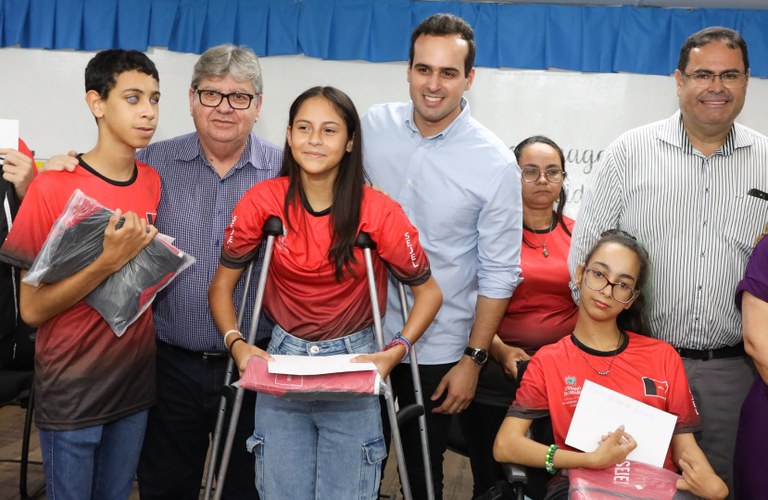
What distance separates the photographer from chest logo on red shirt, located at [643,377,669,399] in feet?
9.20

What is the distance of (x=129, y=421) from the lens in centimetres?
285

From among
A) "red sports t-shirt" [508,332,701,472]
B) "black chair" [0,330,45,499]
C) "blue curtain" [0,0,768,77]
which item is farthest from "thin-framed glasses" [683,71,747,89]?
"black chair" [0,330,45,499]

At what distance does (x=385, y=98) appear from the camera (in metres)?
6.48

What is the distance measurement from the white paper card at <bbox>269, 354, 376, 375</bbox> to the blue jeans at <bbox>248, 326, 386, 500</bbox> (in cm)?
17

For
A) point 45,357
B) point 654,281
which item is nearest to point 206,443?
point 45,357

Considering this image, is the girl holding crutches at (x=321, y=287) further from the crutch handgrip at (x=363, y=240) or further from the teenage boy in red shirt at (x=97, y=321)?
the teenage boy in red shirt at (x=97, y=321)

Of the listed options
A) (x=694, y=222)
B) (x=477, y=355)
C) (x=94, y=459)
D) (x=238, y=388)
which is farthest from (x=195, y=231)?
(x=694, y=222)

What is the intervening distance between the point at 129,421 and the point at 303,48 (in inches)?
170

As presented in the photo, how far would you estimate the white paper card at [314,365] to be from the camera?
2.32m

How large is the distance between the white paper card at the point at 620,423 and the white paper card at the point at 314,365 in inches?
33.4

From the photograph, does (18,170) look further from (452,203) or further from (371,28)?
(371,28)

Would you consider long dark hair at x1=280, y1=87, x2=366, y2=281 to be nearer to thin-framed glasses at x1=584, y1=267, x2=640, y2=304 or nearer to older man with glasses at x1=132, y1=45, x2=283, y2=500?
older man with glasses at x1=132, y1=45, x2=283, y2=500

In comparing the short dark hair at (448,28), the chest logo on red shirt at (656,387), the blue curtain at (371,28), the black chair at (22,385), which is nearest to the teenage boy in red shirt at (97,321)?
the short dark hair at (448,28)

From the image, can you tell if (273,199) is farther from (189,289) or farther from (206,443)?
(206,443)
